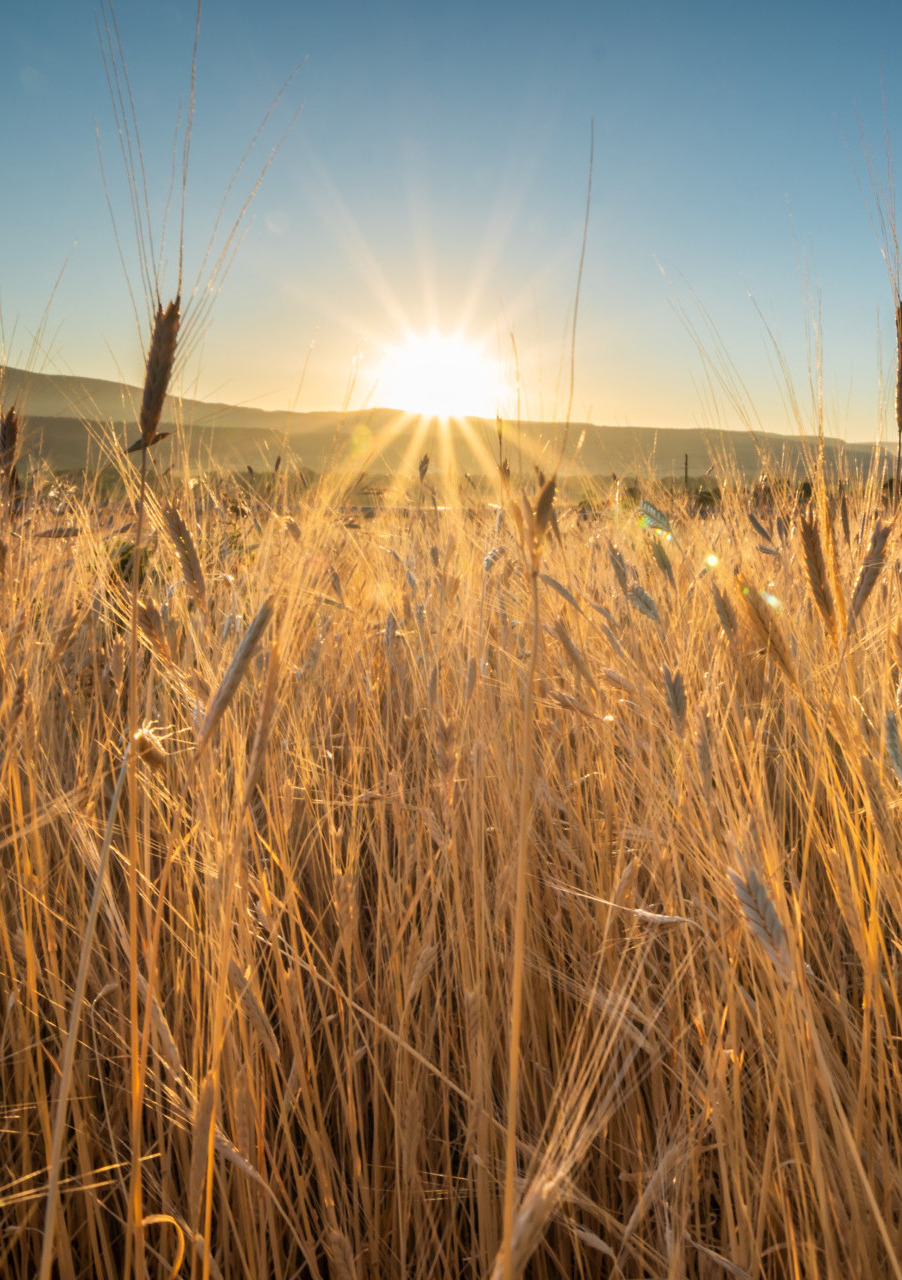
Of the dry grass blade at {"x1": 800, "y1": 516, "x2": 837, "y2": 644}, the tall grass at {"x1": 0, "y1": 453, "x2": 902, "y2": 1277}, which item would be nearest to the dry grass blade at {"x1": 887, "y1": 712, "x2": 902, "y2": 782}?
the tall grass at {"x1": 0, "y1": 453, "x2": 902, "y2": 1277}

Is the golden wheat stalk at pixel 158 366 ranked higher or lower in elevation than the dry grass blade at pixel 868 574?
higher

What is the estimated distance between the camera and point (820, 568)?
72cm

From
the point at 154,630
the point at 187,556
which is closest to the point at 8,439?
the point at 187,556

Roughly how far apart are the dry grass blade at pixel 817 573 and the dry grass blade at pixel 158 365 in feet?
2.00

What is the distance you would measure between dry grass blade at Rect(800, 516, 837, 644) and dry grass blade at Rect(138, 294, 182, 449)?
608mm

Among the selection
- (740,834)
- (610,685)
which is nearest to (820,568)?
(740,834)

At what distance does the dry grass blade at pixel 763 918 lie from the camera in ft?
1.47

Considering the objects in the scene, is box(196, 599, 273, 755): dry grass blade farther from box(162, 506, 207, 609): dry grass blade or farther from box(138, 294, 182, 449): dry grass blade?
box(162, 506, 207, 609): dry grass blade

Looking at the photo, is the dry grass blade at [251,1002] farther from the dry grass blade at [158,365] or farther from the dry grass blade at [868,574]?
the dry grass blade at [868,574]

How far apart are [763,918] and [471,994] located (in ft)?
1.08

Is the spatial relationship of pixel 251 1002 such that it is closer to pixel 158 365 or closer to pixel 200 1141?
pixel 200 1141

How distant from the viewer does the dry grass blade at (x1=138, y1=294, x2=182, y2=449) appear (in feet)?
2.16

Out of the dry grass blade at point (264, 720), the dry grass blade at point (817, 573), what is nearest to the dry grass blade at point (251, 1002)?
the dry grass blade at point (264, 720)

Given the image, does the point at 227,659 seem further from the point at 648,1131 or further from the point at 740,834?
the point at 648,1131
